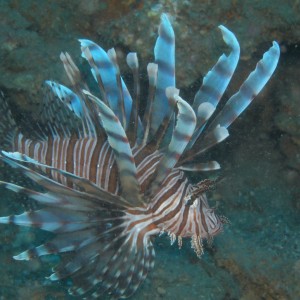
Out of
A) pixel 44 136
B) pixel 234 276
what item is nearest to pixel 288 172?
pixel 234 276

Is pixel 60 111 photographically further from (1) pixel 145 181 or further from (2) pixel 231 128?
(2) pixel 231 128

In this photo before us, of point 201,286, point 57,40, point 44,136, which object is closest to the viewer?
point 44,136

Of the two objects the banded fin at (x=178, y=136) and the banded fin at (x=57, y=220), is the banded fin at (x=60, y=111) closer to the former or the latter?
the banded fin at (x=57, y=220)

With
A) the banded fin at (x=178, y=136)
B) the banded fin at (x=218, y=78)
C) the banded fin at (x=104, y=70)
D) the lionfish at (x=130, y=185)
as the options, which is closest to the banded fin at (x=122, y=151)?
the lionfish at (x=130, y=185)

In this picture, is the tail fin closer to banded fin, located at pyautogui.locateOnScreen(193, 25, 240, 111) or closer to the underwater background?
the underwater background

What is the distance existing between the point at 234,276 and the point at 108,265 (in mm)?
1518

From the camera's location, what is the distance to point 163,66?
3.16 m

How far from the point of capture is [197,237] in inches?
125

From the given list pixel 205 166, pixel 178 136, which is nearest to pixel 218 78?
pixel 205 166

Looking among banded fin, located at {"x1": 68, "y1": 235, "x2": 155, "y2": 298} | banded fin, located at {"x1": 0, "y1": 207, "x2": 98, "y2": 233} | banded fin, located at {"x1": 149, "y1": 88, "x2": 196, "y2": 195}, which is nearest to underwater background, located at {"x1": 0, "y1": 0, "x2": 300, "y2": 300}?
banded fin, located at {"x1": 68, "y1": 235, "x2": 155, "y2": 298}

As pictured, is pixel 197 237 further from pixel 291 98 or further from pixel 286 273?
pixel 291 98

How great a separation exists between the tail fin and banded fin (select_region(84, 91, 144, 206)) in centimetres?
159

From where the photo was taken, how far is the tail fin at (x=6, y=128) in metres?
3.86

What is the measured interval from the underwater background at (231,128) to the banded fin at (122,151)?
1.43m
